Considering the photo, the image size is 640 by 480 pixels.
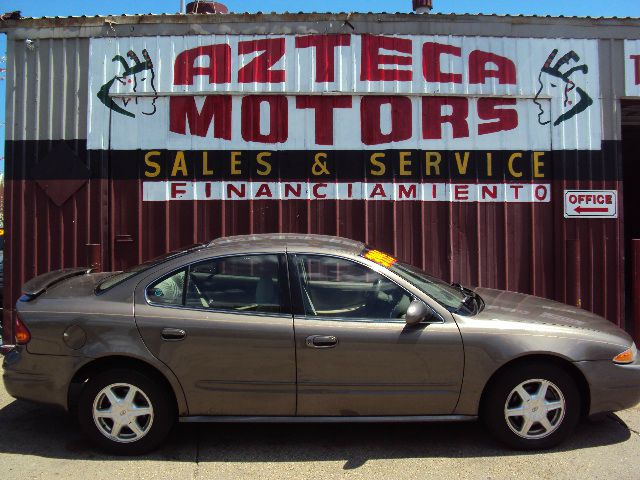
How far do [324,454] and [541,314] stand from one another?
1.91m

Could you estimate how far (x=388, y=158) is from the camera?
23.1 feet

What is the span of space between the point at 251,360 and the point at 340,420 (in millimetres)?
755

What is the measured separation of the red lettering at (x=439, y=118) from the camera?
7047 millimetres

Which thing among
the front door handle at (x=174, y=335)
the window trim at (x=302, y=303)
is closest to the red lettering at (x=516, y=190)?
the window trim at (x=302, y=303)

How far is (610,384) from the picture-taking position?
3.95 meters

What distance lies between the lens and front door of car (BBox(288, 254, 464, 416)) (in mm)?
3838

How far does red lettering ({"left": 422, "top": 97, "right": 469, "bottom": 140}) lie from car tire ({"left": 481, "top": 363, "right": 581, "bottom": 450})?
3822 mm

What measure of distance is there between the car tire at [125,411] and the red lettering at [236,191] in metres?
3.46

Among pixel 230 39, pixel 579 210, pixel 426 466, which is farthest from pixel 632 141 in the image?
pixel 426 466

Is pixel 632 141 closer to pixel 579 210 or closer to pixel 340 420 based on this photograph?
pixel 579 210

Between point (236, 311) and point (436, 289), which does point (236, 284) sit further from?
point (436, 289)

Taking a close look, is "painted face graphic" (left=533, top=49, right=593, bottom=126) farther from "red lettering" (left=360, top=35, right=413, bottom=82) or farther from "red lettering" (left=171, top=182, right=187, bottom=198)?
"red lettering" (left=171, top=182, right=187, bottom=198)

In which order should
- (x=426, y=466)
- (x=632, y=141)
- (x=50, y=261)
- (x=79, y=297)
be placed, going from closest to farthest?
(x=426, y=466), (x=79, y=297), (x=50, y=261), (x=632, y=141)

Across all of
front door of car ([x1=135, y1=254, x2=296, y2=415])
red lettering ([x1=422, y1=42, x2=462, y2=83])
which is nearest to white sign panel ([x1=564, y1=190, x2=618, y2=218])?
red lettering ([x1=422, y1=42, x2=462, y2=83])
